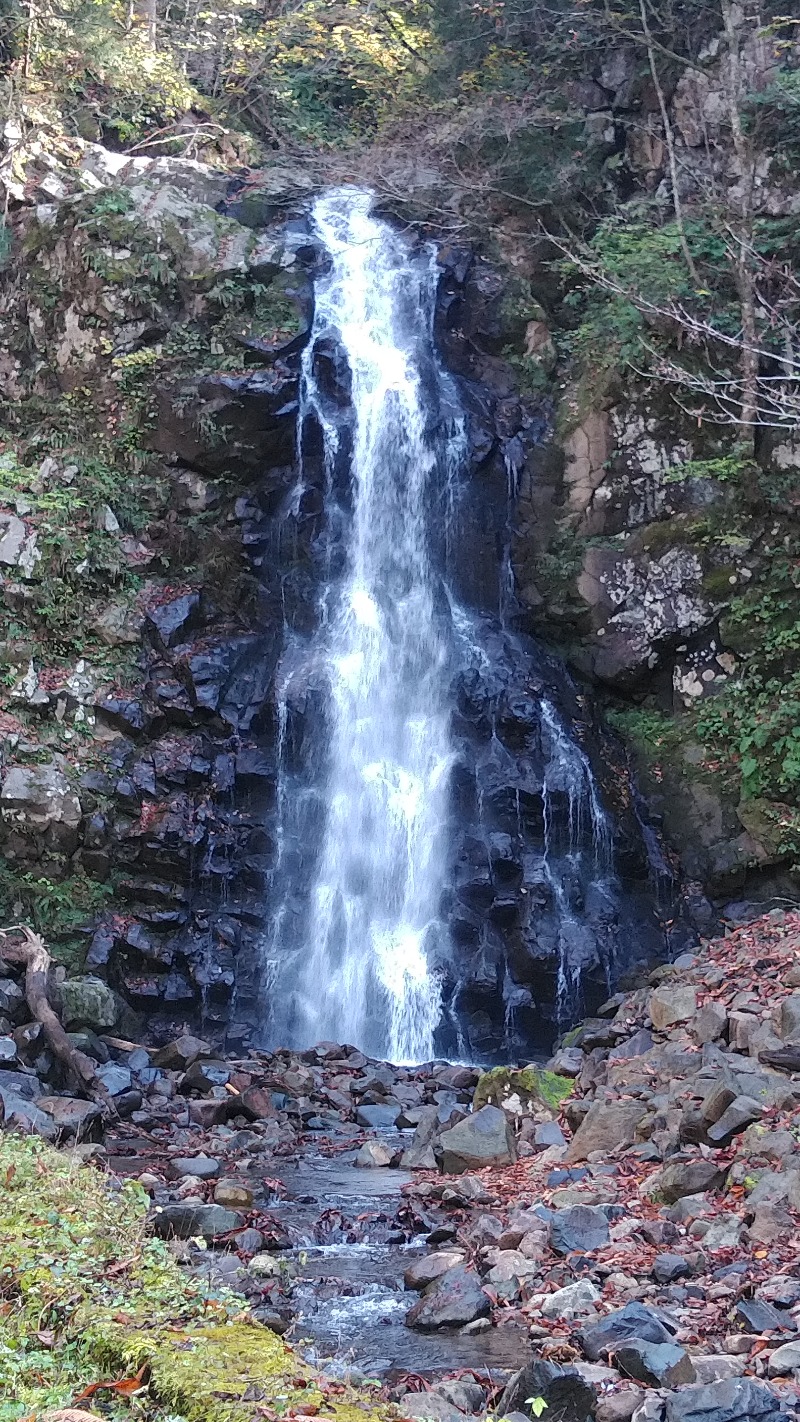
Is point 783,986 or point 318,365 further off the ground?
point 318,365

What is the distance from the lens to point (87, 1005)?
34.5 ft

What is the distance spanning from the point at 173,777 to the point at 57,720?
1497 millimetres

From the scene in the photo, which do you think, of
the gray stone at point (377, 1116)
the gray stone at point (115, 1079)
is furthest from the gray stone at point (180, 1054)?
the gray stone at point (377, 1116)

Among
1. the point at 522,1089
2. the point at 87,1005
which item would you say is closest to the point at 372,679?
the point at 87,1005

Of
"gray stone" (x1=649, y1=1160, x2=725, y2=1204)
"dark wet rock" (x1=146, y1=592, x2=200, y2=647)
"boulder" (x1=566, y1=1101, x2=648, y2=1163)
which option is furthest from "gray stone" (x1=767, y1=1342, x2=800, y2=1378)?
"dark wet rock" (x1=146, y1=592, x2=200, y2=647)

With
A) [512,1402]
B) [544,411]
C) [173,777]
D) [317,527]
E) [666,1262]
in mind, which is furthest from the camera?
[544,411]

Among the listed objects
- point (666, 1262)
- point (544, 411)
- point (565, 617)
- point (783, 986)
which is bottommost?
point (666, 1262)

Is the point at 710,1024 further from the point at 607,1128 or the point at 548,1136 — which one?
the point at 548,1136

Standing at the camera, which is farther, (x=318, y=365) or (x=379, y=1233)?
(x=318, y=365)

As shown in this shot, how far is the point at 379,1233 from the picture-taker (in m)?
6.23

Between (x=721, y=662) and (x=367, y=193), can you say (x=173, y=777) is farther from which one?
(x=367, y=193)

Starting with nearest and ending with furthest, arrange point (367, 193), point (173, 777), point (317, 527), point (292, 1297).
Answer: point (292, 1297) → point (173, 777) → point (317, 527) → point (367, 193)

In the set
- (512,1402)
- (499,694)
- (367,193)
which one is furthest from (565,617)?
(512,1402)

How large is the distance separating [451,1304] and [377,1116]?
4547 mm
